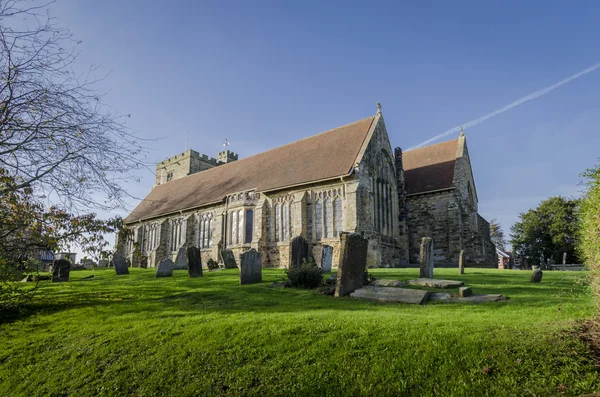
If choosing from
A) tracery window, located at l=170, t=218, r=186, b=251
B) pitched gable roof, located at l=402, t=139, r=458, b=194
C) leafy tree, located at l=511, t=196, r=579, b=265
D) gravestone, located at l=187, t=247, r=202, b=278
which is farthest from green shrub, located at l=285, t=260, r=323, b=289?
leafy tree, located at l=511, t=196, r=579, b=265

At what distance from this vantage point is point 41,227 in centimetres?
848

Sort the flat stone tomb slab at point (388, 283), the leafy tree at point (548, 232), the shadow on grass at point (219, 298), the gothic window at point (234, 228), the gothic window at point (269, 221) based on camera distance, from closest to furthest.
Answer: the shadow on grass at point (219, 298) < the flat stone tomb slab at point (388, 283) < the gothic window at point (269, 221) < the gothic window at point (234, 228) < the leafy tree at point (548, 232)

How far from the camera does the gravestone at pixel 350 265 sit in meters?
9.53

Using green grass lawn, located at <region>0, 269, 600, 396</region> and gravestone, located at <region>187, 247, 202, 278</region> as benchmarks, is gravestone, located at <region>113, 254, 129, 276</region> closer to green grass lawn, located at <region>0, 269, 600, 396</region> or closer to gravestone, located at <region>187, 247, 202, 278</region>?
gravestone, located at <region>187, 247, 202, 278</region>

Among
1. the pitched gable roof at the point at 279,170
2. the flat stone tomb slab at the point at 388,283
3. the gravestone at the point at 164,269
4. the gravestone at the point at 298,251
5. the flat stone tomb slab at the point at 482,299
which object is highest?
the pitched gable roof at the point at 279,170

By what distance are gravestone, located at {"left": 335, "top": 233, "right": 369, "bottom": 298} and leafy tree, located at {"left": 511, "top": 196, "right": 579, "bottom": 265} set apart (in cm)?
3441

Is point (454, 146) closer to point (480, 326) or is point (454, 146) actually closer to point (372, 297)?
point (372, 297)

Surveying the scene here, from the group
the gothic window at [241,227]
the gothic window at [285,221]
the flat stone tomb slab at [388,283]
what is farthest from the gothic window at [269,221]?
the flat stone tomb slab at [388,283]

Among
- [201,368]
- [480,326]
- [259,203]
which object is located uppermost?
[259,203]

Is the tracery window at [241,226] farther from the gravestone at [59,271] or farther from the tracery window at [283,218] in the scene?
the gravestone at [59,271]

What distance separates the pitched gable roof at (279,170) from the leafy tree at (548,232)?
25622mm

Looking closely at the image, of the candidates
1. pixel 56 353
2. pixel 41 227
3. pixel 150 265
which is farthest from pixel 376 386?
pixel 150 265

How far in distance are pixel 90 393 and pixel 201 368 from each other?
1616mm

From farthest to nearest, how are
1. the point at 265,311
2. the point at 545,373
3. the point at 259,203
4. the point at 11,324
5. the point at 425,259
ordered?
the point at 259,203 < the point at 425,259 < the point at 11,324 < the point at 265,311 < the point at 545,373
